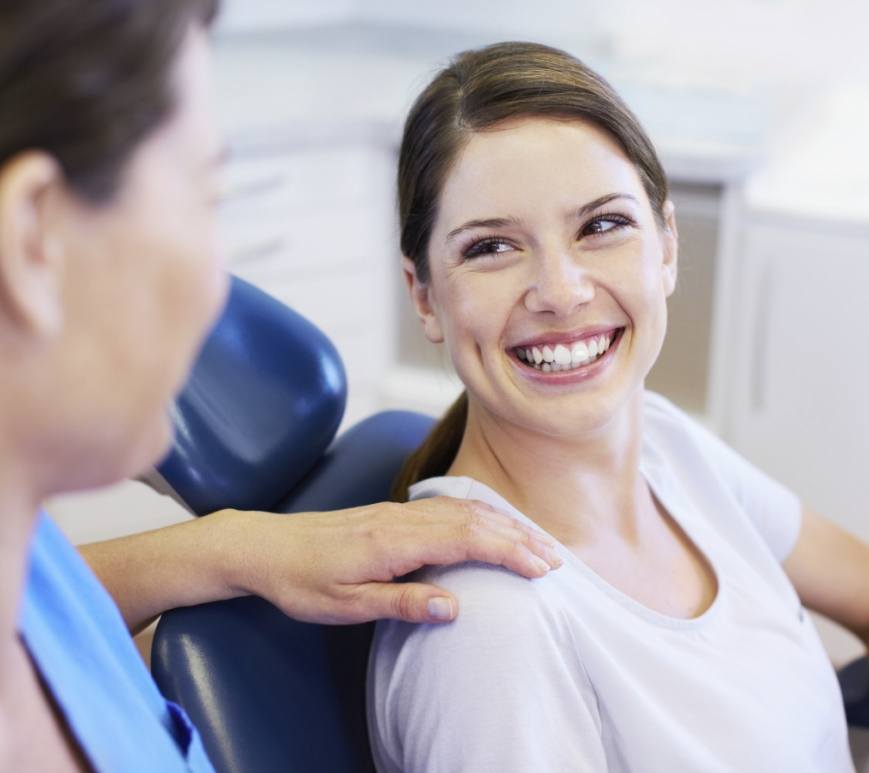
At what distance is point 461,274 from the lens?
1104 mm

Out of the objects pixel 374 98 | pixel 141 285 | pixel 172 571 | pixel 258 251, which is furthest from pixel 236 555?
pixel 374 98

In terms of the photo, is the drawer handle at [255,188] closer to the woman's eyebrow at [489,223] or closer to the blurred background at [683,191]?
the blurred background at [683,191]

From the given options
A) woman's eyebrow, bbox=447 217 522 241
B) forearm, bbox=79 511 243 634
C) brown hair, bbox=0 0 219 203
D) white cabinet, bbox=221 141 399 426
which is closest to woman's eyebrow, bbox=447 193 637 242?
woman's eyebrow, bbox=447 217 522 241

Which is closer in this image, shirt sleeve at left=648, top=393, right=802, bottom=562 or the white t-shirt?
the white t-shirt

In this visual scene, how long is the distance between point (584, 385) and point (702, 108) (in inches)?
61.2

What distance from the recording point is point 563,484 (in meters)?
1.16

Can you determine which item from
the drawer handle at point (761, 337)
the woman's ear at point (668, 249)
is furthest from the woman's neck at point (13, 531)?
the drawer handle at point (761, 337)

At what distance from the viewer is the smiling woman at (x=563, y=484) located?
999mm

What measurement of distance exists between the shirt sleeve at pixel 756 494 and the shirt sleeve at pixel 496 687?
1.35 feet

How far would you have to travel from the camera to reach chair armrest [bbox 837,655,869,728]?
133cm

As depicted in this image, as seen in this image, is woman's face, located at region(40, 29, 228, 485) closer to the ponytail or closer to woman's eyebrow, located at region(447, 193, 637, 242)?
woman's eyebrow, located at region(447, 193, 637, 242)

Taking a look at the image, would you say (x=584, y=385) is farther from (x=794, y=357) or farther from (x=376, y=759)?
(x=794, y=357)

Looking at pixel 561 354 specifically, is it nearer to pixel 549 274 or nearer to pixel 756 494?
pixel 549 274

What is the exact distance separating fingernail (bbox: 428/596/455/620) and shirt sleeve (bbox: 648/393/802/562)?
461 mm
